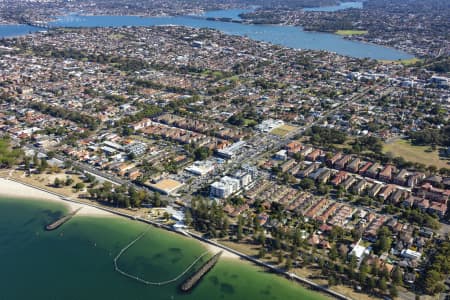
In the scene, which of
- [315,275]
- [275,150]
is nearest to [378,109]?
[275,150]

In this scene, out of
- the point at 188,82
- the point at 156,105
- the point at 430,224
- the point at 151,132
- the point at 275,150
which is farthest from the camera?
the point at 188,82

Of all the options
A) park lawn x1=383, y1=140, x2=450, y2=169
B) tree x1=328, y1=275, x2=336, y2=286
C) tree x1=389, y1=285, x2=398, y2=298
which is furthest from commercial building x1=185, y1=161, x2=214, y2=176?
park lawn x1=383, y1=140, x2=450, y2=169

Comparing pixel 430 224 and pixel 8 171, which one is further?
pixel 8 171

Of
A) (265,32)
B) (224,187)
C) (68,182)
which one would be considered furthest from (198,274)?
(265,32)

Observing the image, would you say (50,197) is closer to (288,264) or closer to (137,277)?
(137,277)

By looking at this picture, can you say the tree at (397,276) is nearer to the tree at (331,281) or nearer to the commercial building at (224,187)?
the tree at (331,281)

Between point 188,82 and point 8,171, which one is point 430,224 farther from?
point 188,82

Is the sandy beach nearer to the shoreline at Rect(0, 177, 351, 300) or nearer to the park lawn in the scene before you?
the shoreline at Rect(0, 177, 351, 300)

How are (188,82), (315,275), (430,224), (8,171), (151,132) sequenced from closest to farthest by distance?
(315,275) < (430,224) < (8,171) < (151,132) < (188,82)
